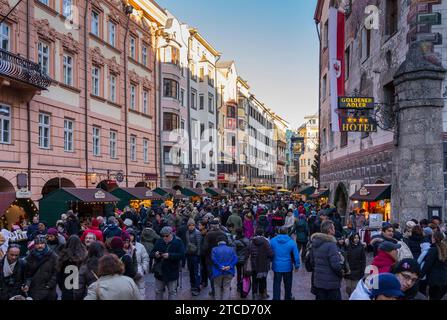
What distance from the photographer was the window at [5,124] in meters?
18.3

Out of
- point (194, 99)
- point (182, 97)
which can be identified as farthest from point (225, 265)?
point (194, 99)

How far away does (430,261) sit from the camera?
320 inches

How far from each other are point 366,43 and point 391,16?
10.9ft

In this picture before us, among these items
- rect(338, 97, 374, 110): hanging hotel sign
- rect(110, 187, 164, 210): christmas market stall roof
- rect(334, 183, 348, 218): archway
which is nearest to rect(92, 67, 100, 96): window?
rect(110, 187, 164, 210): christmas market stall roof

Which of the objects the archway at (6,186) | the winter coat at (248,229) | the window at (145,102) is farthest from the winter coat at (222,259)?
the window at (145,102)

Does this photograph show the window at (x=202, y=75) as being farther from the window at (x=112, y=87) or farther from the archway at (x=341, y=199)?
the archway at (x=341, y=199)

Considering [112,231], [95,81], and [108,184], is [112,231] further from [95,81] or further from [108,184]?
[95,81]

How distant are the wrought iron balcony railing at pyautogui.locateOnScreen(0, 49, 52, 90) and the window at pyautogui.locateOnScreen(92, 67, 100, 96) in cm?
593

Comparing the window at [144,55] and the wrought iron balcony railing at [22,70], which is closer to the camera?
the wrought iron balcony railing at [22,70]

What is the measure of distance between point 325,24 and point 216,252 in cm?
2704

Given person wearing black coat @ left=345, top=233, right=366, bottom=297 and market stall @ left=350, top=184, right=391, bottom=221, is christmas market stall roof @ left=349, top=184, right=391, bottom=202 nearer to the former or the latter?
market stall @ left=350, top=184, right=391, bottom=221

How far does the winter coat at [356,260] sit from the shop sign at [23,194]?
551 inches
